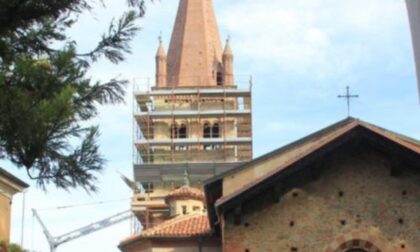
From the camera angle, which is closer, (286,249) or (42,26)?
(42,26)

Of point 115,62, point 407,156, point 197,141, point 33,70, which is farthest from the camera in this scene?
point 197,141

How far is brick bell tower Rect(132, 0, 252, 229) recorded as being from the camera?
83.4m

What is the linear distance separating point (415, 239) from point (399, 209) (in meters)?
0.87

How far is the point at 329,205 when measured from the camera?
91.5ft

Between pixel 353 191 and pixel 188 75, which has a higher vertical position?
pixel 188 75

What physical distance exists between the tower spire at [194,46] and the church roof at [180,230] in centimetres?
5381

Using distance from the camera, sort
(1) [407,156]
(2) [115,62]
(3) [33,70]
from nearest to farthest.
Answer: (3) [33,70]
(2) [115,62]
(1) [407,156]

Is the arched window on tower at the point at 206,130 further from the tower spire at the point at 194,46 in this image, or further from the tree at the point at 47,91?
the tree at the point at 47,91

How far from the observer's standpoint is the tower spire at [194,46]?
3570 inches

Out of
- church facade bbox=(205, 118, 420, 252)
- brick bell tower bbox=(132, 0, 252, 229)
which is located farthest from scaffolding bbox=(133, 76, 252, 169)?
church facade bbox=(205, 118, 420, 252)

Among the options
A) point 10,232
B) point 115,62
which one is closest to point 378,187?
point 10,232

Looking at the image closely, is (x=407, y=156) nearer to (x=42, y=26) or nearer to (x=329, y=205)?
(x=329, y=205)

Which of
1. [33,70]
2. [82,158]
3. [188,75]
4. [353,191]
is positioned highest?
[188,75]

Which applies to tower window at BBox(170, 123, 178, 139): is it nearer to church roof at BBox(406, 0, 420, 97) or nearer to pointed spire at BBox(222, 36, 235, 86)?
pointed spire at BBox(222, 36, 235, 86)
